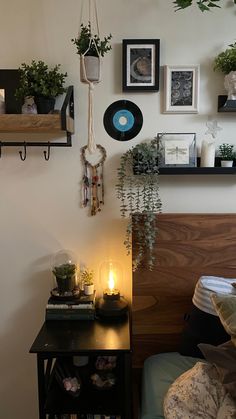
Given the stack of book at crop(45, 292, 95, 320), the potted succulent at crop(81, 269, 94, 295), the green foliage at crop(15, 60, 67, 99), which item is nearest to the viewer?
the green foliage at crop(15, 60, 67, 99)

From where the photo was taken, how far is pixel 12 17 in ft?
5.84

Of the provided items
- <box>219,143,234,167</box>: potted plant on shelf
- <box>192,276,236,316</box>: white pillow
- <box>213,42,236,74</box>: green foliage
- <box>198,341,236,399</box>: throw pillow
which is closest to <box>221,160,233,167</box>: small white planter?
<box>219,143,234,167</box>: potted plant on shelf

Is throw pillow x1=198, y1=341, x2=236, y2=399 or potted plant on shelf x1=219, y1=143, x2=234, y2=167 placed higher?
potted plant on shelf x1=219, y1=143, x2=234, y2=167

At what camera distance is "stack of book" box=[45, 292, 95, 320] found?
174 cm

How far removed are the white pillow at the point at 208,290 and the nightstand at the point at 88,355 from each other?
356mm

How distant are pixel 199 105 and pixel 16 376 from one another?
1.74 metres

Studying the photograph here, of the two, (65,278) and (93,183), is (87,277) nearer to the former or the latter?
(65,278)

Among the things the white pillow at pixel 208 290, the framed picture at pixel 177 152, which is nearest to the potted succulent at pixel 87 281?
the white pillow at pixel 208 290

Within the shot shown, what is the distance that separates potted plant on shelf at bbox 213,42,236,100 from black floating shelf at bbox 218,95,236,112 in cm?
3

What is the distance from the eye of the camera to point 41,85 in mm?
1630

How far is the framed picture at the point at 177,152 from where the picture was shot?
5.65 ft

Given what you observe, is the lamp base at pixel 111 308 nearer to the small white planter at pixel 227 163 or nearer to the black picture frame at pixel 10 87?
the small white planter at pixel 227 163

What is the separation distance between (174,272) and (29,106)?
105 centimetres

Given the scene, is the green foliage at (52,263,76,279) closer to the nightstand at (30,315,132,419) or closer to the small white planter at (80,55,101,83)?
the nightstand at (30,315,132,419)
